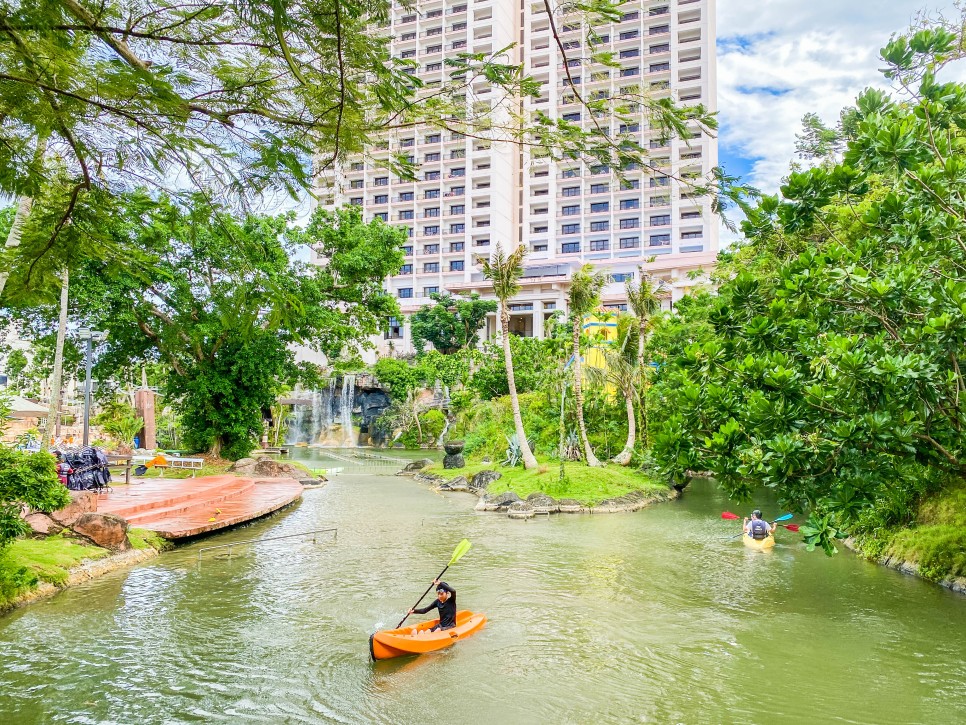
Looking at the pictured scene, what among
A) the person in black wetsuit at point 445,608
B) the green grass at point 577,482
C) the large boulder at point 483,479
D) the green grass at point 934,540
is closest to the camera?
the person in black wetsuit at point 445,608

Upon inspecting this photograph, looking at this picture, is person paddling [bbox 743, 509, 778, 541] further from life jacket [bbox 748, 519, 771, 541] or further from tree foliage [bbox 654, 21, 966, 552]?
tree foliage [bbox 654, 21, 966, 552]

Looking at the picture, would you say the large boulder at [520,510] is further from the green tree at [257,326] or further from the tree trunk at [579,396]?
the green tree at [257,326]

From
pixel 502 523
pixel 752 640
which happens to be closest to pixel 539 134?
pixel 752 640

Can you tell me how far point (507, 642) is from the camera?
858cm

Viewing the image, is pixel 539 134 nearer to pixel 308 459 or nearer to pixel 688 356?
pixel 688 356

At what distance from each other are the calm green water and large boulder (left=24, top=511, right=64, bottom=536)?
145 cm

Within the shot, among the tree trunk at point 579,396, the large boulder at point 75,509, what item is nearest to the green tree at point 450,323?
the tree trunk at point 579,396

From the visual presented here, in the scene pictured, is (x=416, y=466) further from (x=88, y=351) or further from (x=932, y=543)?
(x=932, y=543)

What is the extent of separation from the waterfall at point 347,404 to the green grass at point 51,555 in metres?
37.3

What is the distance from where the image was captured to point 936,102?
709 cm

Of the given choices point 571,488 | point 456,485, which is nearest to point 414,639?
point 571,488

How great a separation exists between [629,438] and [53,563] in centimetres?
1785

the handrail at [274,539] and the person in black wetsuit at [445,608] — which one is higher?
the person in black wetsuit at [445,608]

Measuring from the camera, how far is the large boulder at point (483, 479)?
22719 mm
